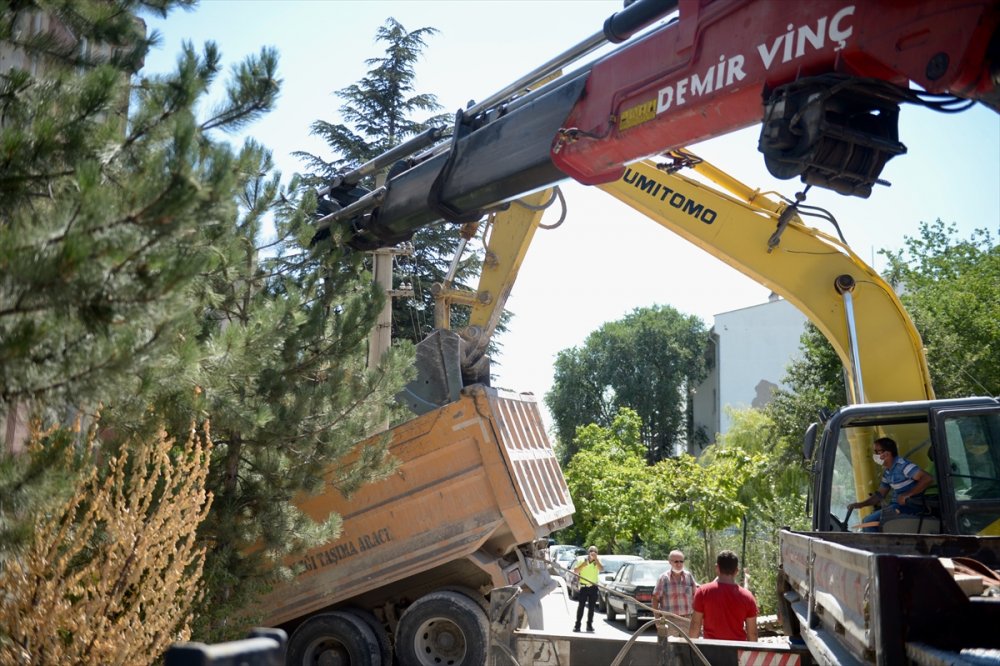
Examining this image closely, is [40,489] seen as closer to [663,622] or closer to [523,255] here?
[663,622]

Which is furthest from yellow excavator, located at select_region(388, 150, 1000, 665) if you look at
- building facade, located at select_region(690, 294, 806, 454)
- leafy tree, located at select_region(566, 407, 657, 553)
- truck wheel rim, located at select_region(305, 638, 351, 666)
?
building facade, located at select_region(690, 294, 806, 454)

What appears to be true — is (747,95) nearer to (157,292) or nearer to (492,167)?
(492,167)

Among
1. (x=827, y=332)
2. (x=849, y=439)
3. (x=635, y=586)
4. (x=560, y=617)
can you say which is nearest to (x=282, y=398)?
(x=849, y=439)

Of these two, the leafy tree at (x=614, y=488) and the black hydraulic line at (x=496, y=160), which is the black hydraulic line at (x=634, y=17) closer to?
the black hydraulic line at (x=496, y=160)

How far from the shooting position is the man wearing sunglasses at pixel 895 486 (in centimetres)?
666

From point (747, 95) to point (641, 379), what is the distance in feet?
167

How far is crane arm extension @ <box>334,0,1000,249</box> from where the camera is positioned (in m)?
4.47

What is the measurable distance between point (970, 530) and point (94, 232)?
18.6 ft

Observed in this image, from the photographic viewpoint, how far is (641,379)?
182 feet

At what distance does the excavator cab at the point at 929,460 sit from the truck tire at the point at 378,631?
4.29 meters

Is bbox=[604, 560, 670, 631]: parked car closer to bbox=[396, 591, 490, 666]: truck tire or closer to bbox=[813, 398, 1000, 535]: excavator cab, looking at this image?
bbox=[396, 591, 490, 666]: truck tire

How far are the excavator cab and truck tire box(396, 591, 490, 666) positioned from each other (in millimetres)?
3265

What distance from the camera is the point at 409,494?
9.03 metres

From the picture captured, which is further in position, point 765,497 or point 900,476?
point 765,497
